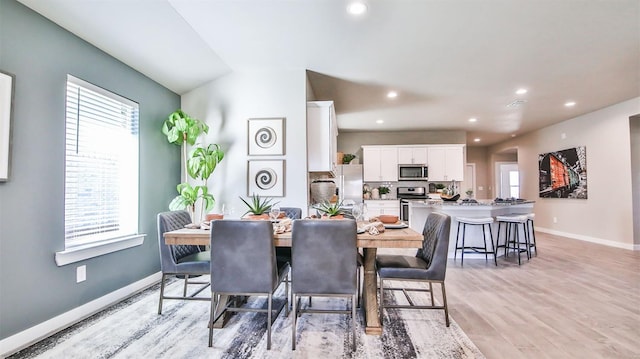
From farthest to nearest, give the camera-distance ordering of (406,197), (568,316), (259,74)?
(406,197) < (259,74) < (568,316)

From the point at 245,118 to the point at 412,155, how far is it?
4.81m

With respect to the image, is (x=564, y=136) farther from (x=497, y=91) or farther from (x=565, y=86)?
(x=497, y=91)

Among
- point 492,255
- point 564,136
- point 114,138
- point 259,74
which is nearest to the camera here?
point 114,138

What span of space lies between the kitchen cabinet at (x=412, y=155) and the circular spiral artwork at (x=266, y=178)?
4.47 m

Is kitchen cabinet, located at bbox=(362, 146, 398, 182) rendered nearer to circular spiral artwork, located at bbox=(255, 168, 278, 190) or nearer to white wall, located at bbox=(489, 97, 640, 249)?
white wall, located at bbox=(489, 97, 640, 249)

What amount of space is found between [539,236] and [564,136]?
2239 mm

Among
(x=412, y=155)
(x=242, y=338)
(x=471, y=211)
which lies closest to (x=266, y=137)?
(x=242, y=338)

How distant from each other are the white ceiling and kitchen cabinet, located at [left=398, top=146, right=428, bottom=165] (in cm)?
260

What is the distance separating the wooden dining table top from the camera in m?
1.98

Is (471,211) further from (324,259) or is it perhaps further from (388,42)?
(324,259)

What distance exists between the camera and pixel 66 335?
2.18m

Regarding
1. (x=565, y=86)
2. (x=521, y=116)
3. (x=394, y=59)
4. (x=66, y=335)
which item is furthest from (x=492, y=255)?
(x=66, y=335)

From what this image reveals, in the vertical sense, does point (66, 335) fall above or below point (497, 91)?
below

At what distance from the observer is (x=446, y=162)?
728 cm
